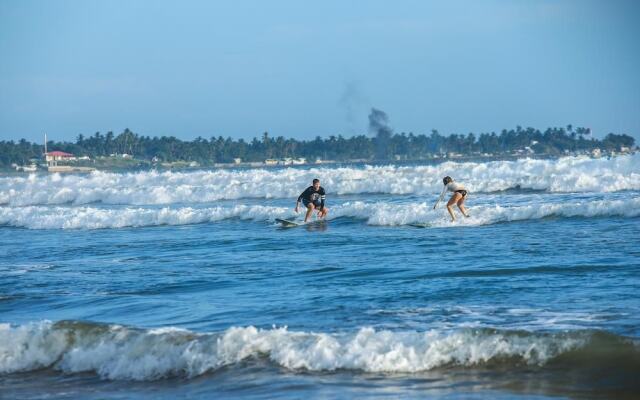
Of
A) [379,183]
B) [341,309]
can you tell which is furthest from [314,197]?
[379,183]

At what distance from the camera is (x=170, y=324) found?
11.9 meters

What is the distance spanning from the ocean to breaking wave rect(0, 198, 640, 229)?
0.09 meters

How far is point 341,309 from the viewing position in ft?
40.1

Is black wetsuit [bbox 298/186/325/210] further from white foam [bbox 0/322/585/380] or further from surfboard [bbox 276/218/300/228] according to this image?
white foam [bbox 0/322/585/380]

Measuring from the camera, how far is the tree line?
14962 centimetres

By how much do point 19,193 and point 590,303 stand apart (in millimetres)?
47123

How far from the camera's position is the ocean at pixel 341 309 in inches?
364

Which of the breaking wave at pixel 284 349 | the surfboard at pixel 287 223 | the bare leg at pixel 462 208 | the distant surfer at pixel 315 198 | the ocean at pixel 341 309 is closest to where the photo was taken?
the ocean at pixel 341 309

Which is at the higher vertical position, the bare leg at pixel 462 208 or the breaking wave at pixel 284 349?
the bare leg at pixel 462 208

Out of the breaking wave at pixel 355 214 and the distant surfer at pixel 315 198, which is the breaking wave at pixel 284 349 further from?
the distant surfer at pixel 315 198

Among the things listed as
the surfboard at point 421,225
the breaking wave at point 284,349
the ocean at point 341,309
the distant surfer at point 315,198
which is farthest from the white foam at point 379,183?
the breaking wave at point 284,349

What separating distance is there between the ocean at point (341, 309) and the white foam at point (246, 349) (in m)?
0.02

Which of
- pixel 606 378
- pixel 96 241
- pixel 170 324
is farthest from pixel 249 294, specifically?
pixel 96 241

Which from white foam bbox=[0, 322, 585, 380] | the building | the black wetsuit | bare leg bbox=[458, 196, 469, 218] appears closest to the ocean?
white foam bbox=[0, 322, 585, 380]
